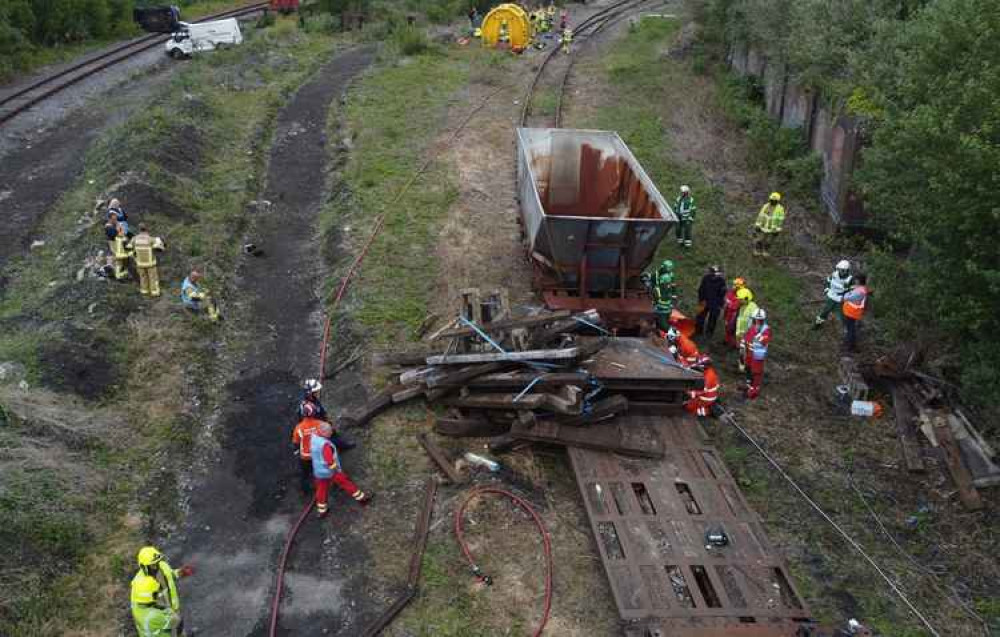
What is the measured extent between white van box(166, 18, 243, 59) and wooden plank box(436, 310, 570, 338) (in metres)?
24.9

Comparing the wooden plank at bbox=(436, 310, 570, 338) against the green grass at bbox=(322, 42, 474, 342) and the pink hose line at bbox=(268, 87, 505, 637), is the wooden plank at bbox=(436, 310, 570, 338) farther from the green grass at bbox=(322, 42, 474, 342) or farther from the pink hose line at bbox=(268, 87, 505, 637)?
the pink hose line at bbox=(268, 87, 505, 637)

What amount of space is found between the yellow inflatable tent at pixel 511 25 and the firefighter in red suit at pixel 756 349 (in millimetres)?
21913

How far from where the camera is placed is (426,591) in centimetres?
779

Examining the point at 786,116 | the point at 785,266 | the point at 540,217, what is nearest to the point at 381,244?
the point at 540,217

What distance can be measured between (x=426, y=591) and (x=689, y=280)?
28.6 ft

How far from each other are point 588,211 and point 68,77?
22022mm

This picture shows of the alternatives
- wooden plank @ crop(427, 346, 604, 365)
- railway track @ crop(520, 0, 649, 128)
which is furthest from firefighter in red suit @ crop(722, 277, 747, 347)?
railway track @ crop(520, 0, 649, 128)

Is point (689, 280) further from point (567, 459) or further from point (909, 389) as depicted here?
point (567, 459)

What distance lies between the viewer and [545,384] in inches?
368

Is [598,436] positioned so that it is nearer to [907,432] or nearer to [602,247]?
[602,247]

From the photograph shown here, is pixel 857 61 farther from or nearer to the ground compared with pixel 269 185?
farther from the ground

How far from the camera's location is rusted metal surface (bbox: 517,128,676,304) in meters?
11.0

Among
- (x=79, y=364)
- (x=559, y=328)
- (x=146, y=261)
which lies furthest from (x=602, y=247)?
(x=79, y=364)

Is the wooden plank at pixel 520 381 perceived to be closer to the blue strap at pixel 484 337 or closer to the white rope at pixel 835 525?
the blue strap at pixel 484 337
